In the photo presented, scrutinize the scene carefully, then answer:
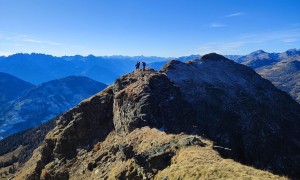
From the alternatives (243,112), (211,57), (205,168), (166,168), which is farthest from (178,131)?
(211,57)

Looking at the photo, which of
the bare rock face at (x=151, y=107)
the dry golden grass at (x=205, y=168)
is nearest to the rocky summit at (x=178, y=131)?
the dry golden grass at (x=205, y=168)

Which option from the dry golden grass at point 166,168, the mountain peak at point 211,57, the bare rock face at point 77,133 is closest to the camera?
the dry golden grass at point 166,168

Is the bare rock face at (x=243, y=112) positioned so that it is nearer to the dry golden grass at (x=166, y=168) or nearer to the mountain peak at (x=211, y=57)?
the mountain peak at (x=211, y=57)

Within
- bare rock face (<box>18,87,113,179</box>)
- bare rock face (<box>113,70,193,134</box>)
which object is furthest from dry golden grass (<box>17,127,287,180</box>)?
bare rock face (<box>18,87,113,179</box>)

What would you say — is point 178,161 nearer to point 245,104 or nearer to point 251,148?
point 251,148

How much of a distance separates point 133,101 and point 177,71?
170 ft

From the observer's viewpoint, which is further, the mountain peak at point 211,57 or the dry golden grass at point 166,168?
the mountain peak at point 211,57

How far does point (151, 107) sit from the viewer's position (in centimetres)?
5125

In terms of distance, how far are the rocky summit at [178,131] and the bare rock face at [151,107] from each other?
18cm

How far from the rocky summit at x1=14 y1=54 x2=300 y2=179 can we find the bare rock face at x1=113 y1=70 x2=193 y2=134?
184mm

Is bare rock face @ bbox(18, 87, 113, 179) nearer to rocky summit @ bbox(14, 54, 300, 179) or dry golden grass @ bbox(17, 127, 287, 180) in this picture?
rocky summit @ bbox(14, 54, 300, 179)

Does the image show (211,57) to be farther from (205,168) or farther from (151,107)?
(205,168)

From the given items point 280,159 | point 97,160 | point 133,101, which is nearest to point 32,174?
point 97,160

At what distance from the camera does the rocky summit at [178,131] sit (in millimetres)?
31172
